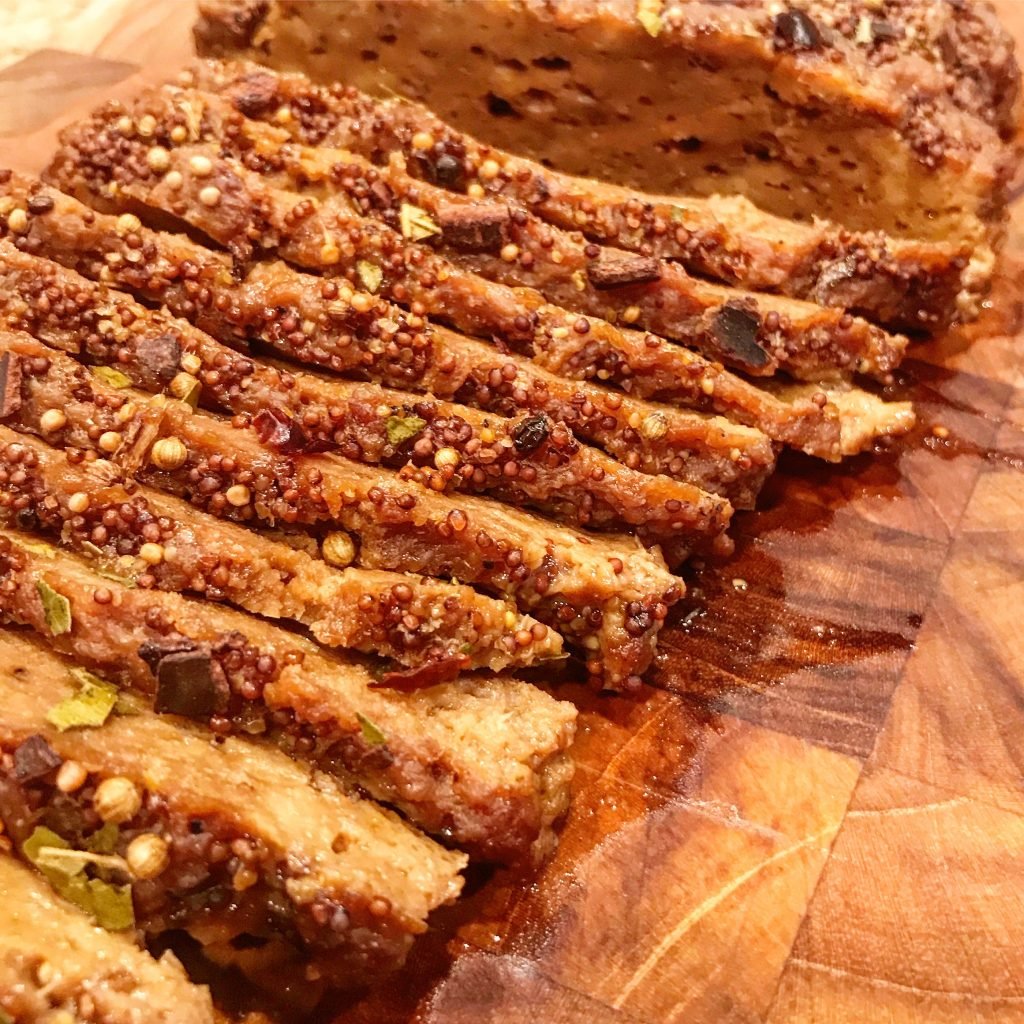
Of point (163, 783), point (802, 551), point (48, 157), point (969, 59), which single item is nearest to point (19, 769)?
point (163, 783)

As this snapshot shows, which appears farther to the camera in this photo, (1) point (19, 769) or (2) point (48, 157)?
(2) point (48, 157)

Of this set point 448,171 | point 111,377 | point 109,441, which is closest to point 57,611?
point 109,441

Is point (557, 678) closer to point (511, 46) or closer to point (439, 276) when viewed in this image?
point (439, 276)

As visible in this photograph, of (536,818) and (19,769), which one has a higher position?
(19,769)

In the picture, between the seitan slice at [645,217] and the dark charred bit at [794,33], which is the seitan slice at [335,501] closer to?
the seitan slice at [645,217]

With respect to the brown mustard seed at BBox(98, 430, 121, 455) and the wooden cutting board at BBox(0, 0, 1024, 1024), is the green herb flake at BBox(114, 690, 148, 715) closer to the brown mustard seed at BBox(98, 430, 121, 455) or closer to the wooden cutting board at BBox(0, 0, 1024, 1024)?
the brown mustard seed at BBox(98, 430, 121, 455)

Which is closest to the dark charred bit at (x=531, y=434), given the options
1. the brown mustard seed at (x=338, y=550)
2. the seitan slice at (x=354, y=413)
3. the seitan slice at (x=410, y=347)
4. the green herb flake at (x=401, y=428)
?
the seitan slice at (x=354, y=413)

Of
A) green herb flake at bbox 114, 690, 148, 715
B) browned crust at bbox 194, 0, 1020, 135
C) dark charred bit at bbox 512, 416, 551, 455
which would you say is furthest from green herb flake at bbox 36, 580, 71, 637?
browned crust at bbox 194, 0, 1020, 135

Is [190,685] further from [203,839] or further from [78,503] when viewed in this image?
[78,503]
